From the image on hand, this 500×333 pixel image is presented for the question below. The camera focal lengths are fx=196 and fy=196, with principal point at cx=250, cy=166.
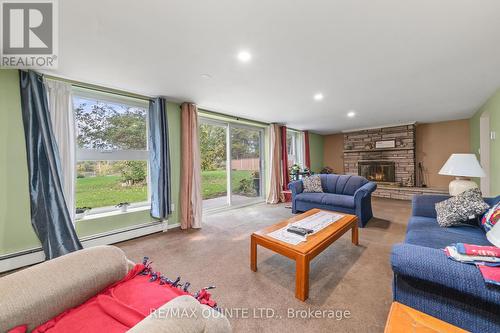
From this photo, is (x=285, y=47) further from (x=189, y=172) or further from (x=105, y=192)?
(x=105, y=192)

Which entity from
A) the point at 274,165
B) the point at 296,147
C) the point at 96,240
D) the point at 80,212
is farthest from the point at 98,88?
the point at 296,147

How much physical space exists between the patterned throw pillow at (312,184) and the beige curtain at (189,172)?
7.66 feet

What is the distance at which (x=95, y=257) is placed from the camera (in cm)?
105

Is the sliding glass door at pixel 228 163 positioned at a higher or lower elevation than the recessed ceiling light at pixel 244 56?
lower

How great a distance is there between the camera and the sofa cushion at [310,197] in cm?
394

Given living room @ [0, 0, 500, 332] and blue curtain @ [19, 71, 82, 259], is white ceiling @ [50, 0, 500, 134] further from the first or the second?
blue curtain @ [19, 71, 82, 259]

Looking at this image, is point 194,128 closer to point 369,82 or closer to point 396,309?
point 369,82

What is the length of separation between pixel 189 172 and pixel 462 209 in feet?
11.7

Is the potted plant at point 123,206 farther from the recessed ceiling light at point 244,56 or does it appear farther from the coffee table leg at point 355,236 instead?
the coffee table leg at point 355,236

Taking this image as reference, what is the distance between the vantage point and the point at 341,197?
12.2 feet

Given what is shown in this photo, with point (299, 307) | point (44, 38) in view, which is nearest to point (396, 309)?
point (299, 307)

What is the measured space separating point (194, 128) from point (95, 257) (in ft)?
9.00

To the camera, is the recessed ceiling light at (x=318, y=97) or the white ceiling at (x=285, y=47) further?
the recessed ceiling light at (x=318, y=97)

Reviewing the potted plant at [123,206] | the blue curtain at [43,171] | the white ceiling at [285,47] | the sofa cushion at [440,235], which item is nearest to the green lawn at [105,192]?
the potted plant at [123,206]
